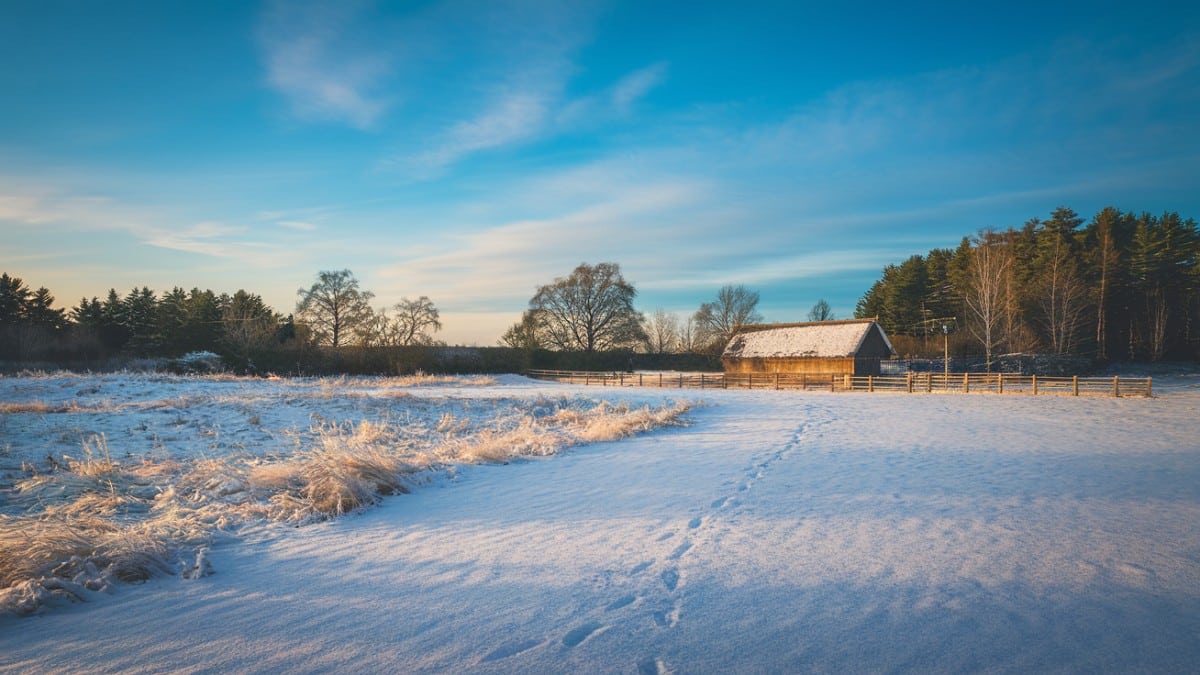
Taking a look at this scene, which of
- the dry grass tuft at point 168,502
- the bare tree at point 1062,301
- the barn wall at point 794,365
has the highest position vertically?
the bare tree at point 1062,301

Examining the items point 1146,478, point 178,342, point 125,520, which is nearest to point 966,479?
point 1146,478

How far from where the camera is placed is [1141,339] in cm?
4141

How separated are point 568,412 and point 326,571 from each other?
11761 mm

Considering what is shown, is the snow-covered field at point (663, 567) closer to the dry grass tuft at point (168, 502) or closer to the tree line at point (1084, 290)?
the dry grass tuft at point (168, 502)

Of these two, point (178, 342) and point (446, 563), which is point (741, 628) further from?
point (178, 342)

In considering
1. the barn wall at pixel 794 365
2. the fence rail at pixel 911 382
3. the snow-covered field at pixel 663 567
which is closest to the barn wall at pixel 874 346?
the barn wall at pixel 794 365

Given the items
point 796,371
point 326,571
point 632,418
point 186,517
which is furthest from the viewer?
point 796,371

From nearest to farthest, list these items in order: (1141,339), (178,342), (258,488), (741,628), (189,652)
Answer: (189,652) < (741,628) < (258,488) < (1141,339) < (178,342)

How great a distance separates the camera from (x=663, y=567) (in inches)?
167

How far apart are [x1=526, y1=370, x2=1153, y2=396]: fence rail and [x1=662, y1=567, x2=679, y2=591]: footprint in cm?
2635

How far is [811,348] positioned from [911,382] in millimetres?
10547

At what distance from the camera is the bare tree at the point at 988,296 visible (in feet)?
118

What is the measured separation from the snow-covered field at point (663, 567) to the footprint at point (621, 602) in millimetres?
27

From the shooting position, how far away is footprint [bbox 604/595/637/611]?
3523 millimetres
